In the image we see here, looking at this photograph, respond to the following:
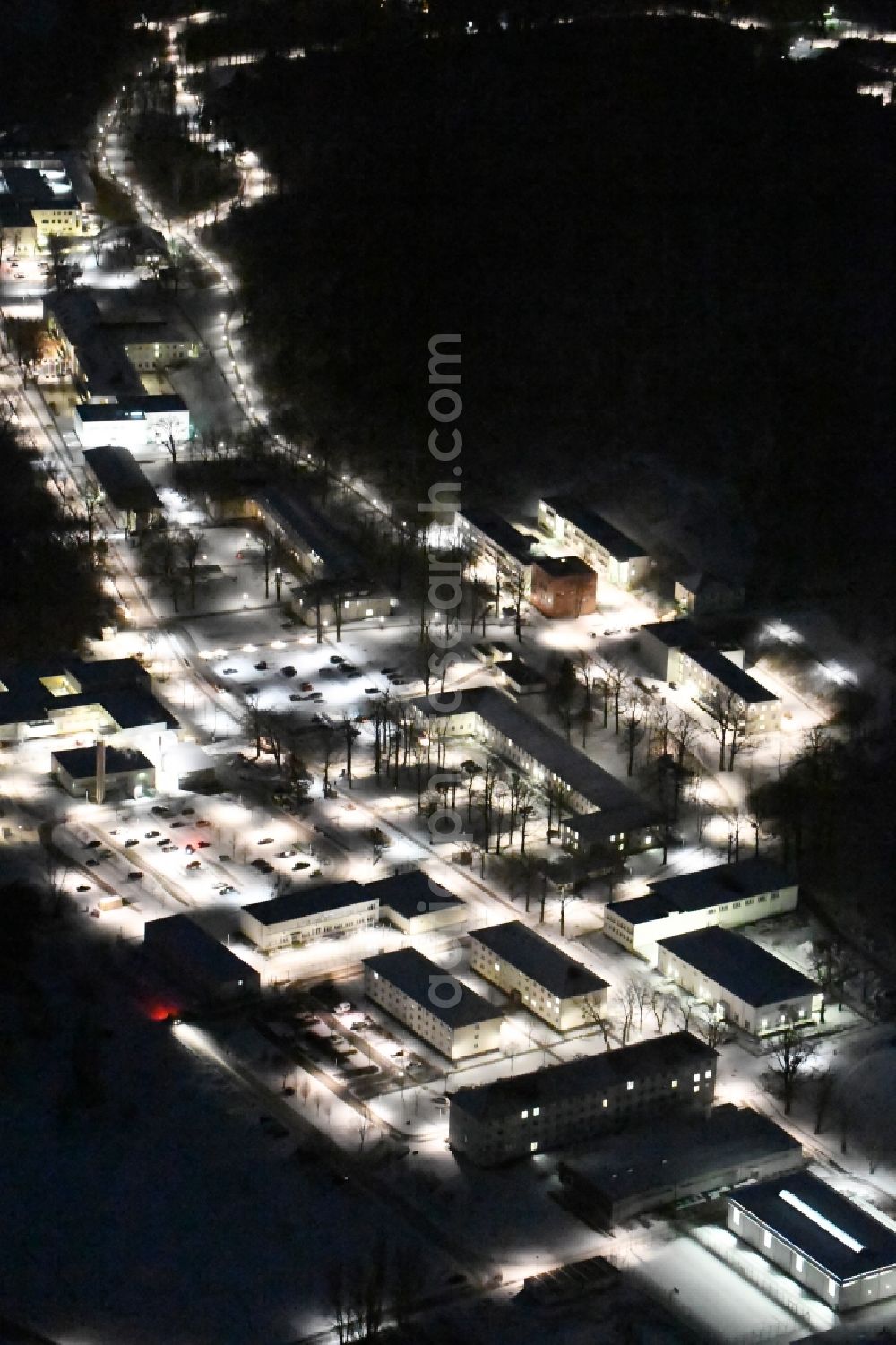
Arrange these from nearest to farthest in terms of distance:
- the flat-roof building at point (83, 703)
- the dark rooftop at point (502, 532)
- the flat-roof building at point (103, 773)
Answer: the flat-roof building at point (103, 773)
the flat-roof building at point (83, 703)
the dark rooftop at point (502, 532)

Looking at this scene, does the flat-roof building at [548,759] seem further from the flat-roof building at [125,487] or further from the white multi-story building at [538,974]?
the flat-roof building at [125,487]

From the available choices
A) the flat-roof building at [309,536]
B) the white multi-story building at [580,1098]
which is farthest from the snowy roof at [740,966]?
the flat-roof building at [309,536]

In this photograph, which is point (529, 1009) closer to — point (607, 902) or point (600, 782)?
point (607, 902)

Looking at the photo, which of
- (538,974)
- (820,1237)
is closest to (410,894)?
(538,974)

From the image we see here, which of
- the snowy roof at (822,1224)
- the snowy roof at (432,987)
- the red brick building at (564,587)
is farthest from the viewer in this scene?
the red brick building at (564,587)

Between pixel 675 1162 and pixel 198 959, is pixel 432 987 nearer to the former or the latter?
pixel 198 959

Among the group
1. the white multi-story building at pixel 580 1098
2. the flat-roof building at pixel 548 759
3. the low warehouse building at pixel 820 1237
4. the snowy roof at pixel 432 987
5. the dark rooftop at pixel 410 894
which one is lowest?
the low warehouse building at pixel 820 1237

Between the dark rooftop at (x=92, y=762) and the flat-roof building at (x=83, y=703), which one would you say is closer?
the dark rooftop at (x=92, y=762)
